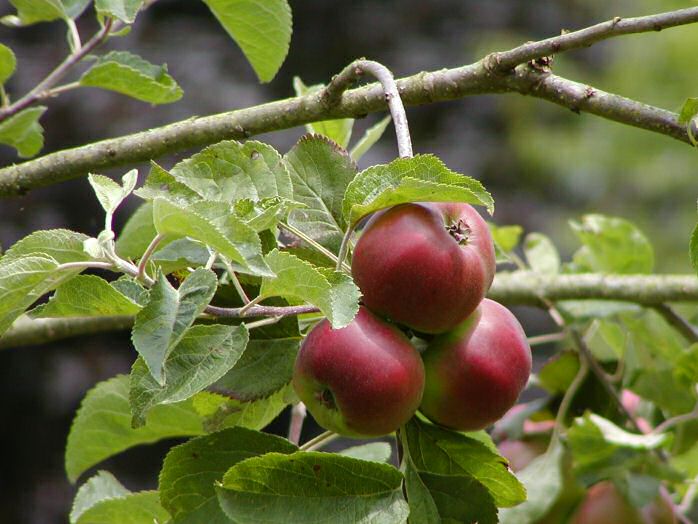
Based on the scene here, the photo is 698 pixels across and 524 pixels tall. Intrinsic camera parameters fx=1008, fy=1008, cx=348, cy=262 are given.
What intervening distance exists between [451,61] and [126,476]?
2.07 metres

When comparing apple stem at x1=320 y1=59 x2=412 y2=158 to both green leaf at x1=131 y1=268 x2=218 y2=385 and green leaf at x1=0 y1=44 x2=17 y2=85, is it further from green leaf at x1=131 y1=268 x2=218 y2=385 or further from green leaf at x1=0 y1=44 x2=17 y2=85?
green leaf at x1=0 y1=44 x2=17 y2=85

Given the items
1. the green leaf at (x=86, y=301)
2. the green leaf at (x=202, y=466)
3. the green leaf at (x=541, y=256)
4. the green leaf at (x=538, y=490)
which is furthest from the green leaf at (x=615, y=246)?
the green leaf at (x=86, y=301)

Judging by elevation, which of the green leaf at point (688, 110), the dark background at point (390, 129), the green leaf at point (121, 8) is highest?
the green leaf at point (688, 110)

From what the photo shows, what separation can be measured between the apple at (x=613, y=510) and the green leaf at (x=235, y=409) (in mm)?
540

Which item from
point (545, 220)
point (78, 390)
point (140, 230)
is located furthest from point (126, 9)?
point (545, 220)

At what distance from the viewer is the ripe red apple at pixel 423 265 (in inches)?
26.0

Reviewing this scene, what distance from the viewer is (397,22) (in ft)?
12.9

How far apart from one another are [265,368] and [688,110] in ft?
1.21

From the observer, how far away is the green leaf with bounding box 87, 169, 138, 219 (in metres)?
0.72

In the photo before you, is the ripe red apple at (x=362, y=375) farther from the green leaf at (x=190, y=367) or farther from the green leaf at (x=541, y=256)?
the green leaf at (x=541, y=256)

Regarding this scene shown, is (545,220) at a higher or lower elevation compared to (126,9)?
lower

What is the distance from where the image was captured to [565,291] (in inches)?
54.4

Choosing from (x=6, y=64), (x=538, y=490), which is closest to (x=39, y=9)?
(x=6, y=64)

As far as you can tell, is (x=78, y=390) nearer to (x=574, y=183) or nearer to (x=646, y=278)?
(x=646, y=278)
